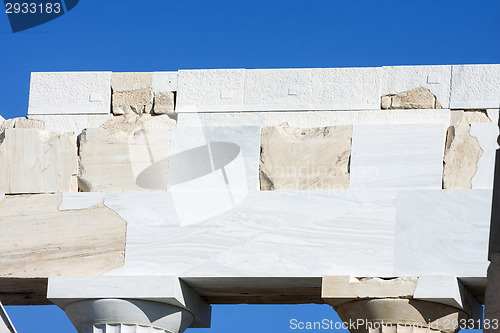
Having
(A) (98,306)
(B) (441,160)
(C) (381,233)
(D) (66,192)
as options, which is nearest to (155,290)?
(A) (98,306)

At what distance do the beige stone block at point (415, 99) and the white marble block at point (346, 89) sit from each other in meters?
0.19

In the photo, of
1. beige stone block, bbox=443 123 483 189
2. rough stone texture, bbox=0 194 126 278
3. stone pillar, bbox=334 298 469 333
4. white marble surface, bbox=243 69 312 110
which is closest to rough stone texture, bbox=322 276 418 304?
stone pillar, bbox=334 298 469 333

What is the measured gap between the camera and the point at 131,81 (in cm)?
1084

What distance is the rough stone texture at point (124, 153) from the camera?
412 inches

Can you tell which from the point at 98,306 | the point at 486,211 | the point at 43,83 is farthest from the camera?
the point at 43,83

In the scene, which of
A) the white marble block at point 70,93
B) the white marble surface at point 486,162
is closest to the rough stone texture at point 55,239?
the white marble block at point 70,93

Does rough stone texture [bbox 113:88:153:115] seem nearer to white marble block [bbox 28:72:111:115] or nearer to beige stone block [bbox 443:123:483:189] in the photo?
white marble block [bbox 28:72:111:115]

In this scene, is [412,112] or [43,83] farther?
[43,83]

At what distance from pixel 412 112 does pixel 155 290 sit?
296cm

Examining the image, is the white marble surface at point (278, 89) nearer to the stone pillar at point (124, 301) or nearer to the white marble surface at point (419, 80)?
the white marble surface at point (419, 80)

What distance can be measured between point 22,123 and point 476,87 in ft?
15.0

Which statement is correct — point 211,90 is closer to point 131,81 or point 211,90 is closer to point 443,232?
point 131,81

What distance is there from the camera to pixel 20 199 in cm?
1059

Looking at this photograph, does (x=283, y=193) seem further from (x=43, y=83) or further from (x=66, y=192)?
(x=43, y=83)
